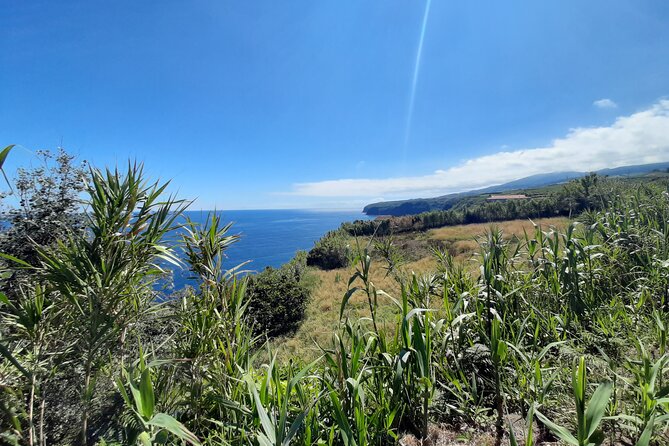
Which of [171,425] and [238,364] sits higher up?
[171,425]

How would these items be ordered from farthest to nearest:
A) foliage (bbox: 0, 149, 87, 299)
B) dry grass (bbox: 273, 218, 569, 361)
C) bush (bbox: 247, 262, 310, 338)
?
bush (bbox: 247, 262, 310, 338) < dry grass (bbox: 273, 218, 569, 361) < foliage (bbox: 0, 149, 87, 299)

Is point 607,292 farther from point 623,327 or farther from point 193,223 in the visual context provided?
point 193,223

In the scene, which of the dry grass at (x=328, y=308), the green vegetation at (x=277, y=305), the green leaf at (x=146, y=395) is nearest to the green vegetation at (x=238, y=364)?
the green leaf at (x=146, y=395)

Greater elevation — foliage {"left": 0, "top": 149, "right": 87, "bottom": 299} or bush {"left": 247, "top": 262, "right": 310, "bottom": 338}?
foliage {"left": 0, "top": 149, "right": 87, "bottom": 299}

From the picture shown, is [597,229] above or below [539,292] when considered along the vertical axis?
above

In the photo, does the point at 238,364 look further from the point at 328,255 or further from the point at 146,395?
the point at 328,255

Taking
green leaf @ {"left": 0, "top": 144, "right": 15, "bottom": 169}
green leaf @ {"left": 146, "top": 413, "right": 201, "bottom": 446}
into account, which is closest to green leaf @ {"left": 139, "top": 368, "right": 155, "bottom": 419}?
green leaf @ {"left": 146, "top": 413, "right": 201, "bottom": 446}

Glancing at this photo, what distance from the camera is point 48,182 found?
5.11 meters

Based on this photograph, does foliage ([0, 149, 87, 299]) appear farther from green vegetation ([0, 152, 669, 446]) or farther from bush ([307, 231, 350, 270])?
bush ([307, 231, 350, 270])

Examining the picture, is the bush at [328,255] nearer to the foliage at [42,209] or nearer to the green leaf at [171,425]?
the foliage at [42,209]

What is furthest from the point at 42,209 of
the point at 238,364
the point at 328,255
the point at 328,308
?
the point at 328,255

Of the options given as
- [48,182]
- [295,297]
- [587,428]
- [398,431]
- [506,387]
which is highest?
[48,182]

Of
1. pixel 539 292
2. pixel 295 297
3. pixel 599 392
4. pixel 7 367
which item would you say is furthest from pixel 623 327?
pixel 295 297

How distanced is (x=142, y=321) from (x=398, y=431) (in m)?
2.04
